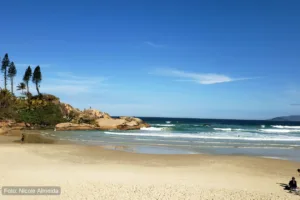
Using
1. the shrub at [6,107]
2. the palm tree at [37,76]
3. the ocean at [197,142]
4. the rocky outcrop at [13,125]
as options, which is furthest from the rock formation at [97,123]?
the palm tree at [37,76]

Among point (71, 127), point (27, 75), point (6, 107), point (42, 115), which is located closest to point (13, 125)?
point (6, 107)

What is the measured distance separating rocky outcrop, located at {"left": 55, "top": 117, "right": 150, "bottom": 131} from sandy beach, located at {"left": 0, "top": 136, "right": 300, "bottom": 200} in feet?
125

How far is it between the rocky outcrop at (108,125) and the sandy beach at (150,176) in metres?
38.2

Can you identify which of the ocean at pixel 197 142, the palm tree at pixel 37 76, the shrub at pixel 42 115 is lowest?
the ocean at pixel 197 142

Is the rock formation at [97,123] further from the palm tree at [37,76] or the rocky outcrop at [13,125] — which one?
the palm tree at [37,76]

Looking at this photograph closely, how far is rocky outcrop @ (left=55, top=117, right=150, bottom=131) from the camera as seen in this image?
61334mm

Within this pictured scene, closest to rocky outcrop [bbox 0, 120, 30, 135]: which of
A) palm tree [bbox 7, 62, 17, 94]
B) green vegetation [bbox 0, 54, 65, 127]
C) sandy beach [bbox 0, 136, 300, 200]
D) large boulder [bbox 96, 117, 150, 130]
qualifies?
green vegetation [bbox 0, 54, 65, 127]

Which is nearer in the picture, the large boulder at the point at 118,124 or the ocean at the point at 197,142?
the ocean at the point at 197,142

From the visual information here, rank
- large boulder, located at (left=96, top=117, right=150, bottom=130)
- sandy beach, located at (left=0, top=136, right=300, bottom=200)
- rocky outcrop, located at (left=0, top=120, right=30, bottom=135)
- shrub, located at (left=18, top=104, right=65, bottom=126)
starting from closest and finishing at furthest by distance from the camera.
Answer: sandy beach, located at (left=0, top=136, right=300, bottom=200), rocky outcrop, located at (left=0, top=120, right=30, bottom=135), shrub, located at (left=18, top=104, right=65, bottom=126), large boulder, located at (left=96, top=117, right=150, bottom=130)

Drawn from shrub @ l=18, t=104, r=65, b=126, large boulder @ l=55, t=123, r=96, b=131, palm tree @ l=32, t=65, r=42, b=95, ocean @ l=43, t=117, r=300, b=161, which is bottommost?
ocean @ l=43, t=117, r=300, b=161

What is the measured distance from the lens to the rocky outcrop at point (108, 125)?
61.3 m

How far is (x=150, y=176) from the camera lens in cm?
1661

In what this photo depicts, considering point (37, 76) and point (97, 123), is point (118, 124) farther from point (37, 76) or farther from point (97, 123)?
point (37, 76)

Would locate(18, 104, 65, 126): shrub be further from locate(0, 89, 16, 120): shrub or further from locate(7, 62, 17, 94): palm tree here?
locate(7, 62, 17, 94): palm tree
